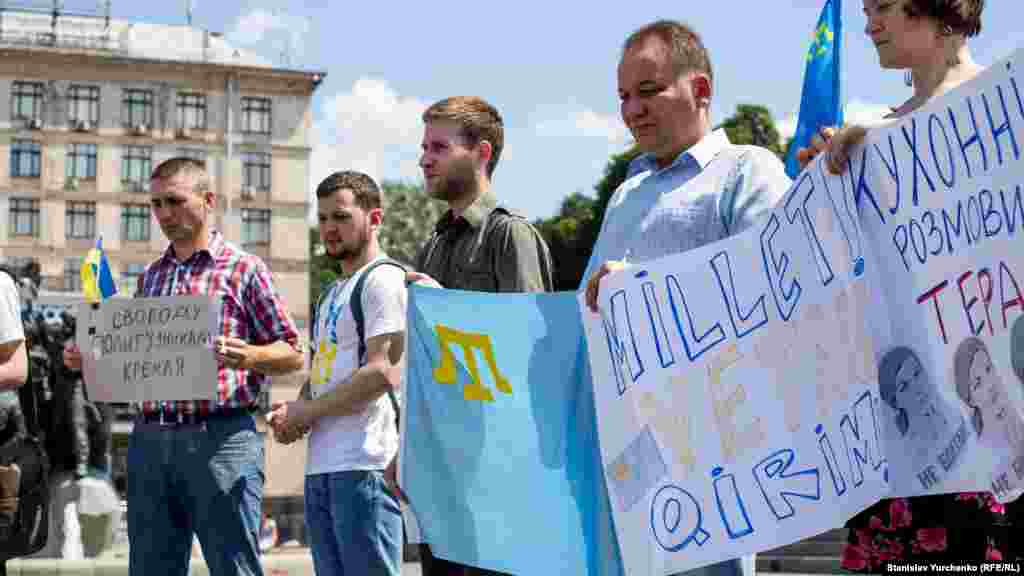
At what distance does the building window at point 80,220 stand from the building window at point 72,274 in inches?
43.2

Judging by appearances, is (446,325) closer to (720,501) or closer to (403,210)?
(720,501)

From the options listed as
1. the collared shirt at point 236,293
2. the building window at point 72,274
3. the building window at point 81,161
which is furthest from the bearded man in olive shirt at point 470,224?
the building window at point 81,161

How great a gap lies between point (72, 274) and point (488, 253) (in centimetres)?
6068

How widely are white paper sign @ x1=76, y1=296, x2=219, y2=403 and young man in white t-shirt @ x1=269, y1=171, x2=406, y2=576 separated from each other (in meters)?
0.36

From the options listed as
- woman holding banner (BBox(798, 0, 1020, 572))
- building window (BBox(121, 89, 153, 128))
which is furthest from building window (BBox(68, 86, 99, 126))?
woman holding banner (BBox(798, 0, 1020, 572))

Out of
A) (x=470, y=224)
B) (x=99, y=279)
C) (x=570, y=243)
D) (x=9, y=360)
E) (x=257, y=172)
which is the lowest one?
(x=9, y=360)

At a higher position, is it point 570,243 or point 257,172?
point 257,172

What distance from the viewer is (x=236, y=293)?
5.43 meters

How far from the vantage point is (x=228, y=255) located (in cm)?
554

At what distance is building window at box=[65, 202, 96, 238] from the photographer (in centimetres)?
6297

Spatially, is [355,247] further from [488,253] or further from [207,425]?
[488,253]

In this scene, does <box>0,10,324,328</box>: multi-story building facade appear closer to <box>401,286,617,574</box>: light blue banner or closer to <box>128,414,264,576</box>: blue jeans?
<box>128,414,264,576</box>: blue jeans

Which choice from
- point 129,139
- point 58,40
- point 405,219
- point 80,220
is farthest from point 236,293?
point 405,219

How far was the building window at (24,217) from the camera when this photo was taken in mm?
62469
